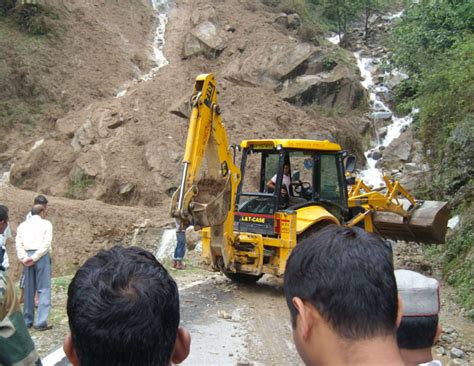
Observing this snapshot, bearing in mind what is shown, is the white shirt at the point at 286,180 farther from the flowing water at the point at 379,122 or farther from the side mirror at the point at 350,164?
the flowing water at the point at 379,122

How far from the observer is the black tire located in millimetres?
8570

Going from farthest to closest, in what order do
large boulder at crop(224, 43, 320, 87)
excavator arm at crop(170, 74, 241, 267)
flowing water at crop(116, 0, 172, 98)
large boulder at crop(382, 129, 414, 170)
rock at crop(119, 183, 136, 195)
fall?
flowing water at crop(116, 0, 172, 98)
large boulder at crop(224, 43, 320, 87)
large boulder at crop(382, 129, 414, 170)
rock at crop(119, 183, 136, 195)
excavator arm at crop(170, 74, 241, 267)

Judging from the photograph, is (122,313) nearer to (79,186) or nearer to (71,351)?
(71,351)

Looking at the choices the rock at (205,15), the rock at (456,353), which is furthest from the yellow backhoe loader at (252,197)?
the rock at (205,15)

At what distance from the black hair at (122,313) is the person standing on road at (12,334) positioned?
594mm

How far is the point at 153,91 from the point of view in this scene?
22516 mm

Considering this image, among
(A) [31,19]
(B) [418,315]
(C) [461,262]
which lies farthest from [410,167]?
(A) [31,19]

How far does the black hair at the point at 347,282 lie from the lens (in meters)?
1.51

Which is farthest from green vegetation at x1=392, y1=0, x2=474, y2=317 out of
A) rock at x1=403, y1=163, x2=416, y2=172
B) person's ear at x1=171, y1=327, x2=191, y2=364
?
person's ear at x1=171, y1=327, x2=191, y2=364

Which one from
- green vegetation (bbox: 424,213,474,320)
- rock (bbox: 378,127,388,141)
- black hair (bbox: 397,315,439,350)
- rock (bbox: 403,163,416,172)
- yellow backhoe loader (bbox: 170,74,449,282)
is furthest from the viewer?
rock (bbox: 378,127,388,141)

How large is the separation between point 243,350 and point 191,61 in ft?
71.6

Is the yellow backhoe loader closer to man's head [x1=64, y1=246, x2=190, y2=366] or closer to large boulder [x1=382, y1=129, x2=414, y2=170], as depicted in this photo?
man's head [x1=64, y1=246, x2=190, y2=366]

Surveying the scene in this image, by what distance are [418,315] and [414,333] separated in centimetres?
7

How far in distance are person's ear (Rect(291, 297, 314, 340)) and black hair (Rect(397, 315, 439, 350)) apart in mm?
530
